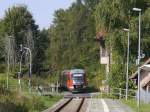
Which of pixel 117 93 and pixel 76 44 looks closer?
pixel 117 93

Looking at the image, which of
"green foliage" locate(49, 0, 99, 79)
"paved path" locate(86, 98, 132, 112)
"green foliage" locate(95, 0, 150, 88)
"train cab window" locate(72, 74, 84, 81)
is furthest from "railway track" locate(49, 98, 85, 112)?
"green foliage" locate(49, 0, 99, 79)

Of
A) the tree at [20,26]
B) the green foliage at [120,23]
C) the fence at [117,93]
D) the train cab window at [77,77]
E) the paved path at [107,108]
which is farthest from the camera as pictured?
the tree at [20,26]

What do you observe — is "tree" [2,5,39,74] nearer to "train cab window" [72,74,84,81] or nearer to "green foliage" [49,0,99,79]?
"green foliage" [49,0,99,79]

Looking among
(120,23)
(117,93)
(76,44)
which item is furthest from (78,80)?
(76,44)

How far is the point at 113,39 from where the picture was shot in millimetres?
68875

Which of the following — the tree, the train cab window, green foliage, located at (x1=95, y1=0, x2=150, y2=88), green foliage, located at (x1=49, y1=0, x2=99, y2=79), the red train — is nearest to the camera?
green foliage, located at (x1=95, y1=0, x2=150, y2=88)

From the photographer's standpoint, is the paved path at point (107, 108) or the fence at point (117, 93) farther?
the fence at point (117, 93)

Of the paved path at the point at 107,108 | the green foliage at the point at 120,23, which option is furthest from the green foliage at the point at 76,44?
the paved path at the point at 107,108

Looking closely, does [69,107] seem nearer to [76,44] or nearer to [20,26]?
[20,26]

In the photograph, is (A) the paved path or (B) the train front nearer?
(A) the paved path

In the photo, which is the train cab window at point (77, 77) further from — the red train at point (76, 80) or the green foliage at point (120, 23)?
the green foliage at point (120, 23)

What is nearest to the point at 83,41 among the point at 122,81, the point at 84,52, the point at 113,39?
the point at 84,52

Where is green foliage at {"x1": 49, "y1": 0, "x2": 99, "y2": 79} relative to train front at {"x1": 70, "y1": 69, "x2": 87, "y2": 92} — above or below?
above

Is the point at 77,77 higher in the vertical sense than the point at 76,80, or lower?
higher
